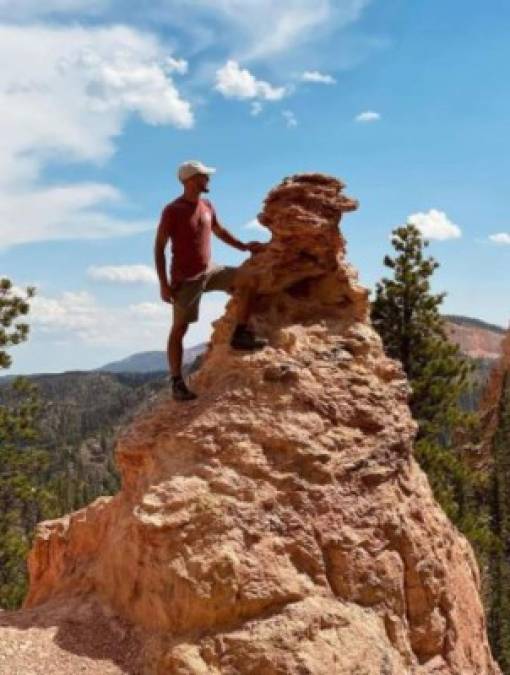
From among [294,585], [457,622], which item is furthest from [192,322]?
[457,622]

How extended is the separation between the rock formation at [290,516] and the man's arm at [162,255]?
3.15ft

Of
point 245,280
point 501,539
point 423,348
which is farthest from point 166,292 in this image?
point 501,539

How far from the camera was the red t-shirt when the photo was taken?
296 inches

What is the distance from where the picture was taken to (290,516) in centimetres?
647

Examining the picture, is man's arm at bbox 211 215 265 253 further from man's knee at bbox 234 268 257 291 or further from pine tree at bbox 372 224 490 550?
pine tree at bbox 372 224 490 550

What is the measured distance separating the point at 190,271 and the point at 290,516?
272cm

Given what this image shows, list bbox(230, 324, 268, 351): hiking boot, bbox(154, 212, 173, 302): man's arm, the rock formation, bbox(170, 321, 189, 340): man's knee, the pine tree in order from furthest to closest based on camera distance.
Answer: the pine tree < bbox(170, 321, 189, 340): man's knee < bbox(230, 324, 268, 351): hiking boot < bbox(154, 212, 173, 302): man's arm < the rock formation

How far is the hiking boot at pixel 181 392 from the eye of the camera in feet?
25.2

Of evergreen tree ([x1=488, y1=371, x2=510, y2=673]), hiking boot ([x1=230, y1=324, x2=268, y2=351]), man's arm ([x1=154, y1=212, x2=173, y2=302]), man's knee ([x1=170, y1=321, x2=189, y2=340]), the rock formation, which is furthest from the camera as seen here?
evergreen tree ([x1=488, y1=371, x2=510, y2=673])

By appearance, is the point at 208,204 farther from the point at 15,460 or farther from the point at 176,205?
the point at 15,460

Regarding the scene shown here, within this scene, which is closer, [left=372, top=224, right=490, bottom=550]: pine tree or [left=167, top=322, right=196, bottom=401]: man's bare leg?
[left=167, top=322, right=196, bottom=401]: man's bare leg

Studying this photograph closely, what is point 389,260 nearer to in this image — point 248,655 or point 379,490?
point 379,490

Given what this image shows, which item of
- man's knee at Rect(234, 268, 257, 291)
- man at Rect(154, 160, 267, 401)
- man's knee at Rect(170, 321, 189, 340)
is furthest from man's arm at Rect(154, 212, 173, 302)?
man's knee at Rect(234, 268, 257, 291)

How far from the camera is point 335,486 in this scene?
6.82 meters
